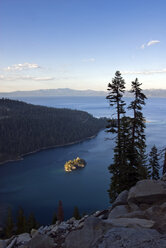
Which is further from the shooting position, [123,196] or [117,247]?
[123,196]

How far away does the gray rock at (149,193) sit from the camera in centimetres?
1077

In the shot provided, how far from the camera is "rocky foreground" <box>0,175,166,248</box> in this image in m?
5.48

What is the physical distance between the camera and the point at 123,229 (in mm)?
6121

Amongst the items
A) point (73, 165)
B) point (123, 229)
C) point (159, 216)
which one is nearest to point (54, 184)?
point (73, 165)

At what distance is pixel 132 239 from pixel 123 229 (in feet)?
2.26

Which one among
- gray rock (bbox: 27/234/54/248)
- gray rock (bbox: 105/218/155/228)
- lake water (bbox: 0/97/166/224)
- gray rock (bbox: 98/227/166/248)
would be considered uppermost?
gray rock (bbox: 98/227/166/248)

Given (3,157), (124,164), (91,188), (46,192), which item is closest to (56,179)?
(46,192)

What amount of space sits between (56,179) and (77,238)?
122057 millimetres

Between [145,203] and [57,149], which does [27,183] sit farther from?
[145,203]

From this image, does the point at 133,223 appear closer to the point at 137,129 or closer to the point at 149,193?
the point at 149,193

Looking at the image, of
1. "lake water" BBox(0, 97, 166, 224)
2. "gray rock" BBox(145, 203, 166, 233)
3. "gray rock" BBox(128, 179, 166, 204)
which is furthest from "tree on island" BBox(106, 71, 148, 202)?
"lake water" BBox(0, 97, 166, 224)

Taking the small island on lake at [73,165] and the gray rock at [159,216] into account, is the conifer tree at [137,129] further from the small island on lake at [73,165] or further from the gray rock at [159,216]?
the small island on lake at [73,165]

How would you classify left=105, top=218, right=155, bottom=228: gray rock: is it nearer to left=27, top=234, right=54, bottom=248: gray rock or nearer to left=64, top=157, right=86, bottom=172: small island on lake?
left=27, top=234, right=54, bottom=248: gray rock

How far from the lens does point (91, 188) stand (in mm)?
106750
